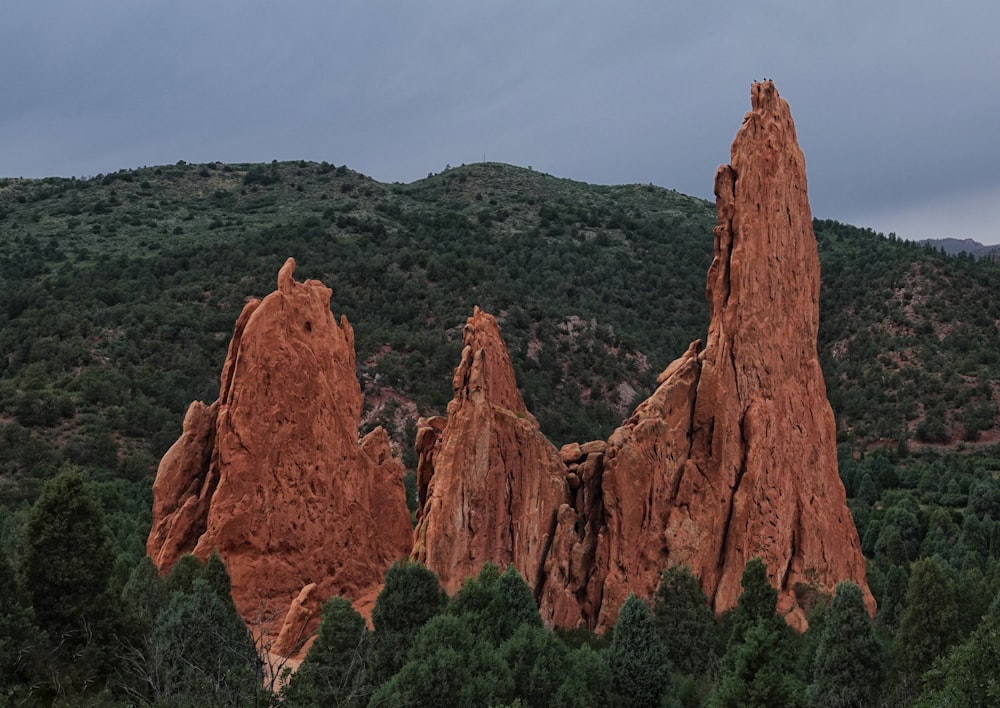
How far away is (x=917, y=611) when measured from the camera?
25.8 metres

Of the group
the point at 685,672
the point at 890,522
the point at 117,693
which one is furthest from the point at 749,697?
the point at 890,522

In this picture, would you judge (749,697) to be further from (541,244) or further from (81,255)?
(541,244)

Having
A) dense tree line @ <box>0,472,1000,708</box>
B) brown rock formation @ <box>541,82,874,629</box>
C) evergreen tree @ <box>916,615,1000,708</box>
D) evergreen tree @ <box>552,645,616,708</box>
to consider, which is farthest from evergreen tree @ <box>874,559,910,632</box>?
evergreen tree @ <box>552,645,616,708</box>

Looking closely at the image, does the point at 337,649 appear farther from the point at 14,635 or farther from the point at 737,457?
the point at 737,457

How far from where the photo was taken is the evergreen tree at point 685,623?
26.2m

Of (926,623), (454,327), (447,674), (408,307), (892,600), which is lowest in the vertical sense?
(892,600)

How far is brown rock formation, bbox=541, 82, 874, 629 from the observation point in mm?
27641

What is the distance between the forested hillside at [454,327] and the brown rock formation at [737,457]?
294 centimetres

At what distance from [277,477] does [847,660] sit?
15.0 m

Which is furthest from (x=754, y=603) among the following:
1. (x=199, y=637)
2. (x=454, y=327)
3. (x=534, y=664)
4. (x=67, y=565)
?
(x=454, y=327)

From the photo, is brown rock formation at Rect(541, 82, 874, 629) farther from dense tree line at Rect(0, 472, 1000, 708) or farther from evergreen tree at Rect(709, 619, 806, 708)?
evergreen tree at Rect(709, 619, 806, 708)

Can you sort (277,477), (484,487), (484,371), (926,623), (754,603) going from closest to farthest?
(926,623) → (754,603) → (484,487) → (484,371) → (277,477)

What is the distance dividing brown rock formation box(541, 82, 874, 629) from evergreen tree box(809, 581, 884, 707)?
2936mm

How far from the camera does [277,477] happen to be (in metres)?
28.8
